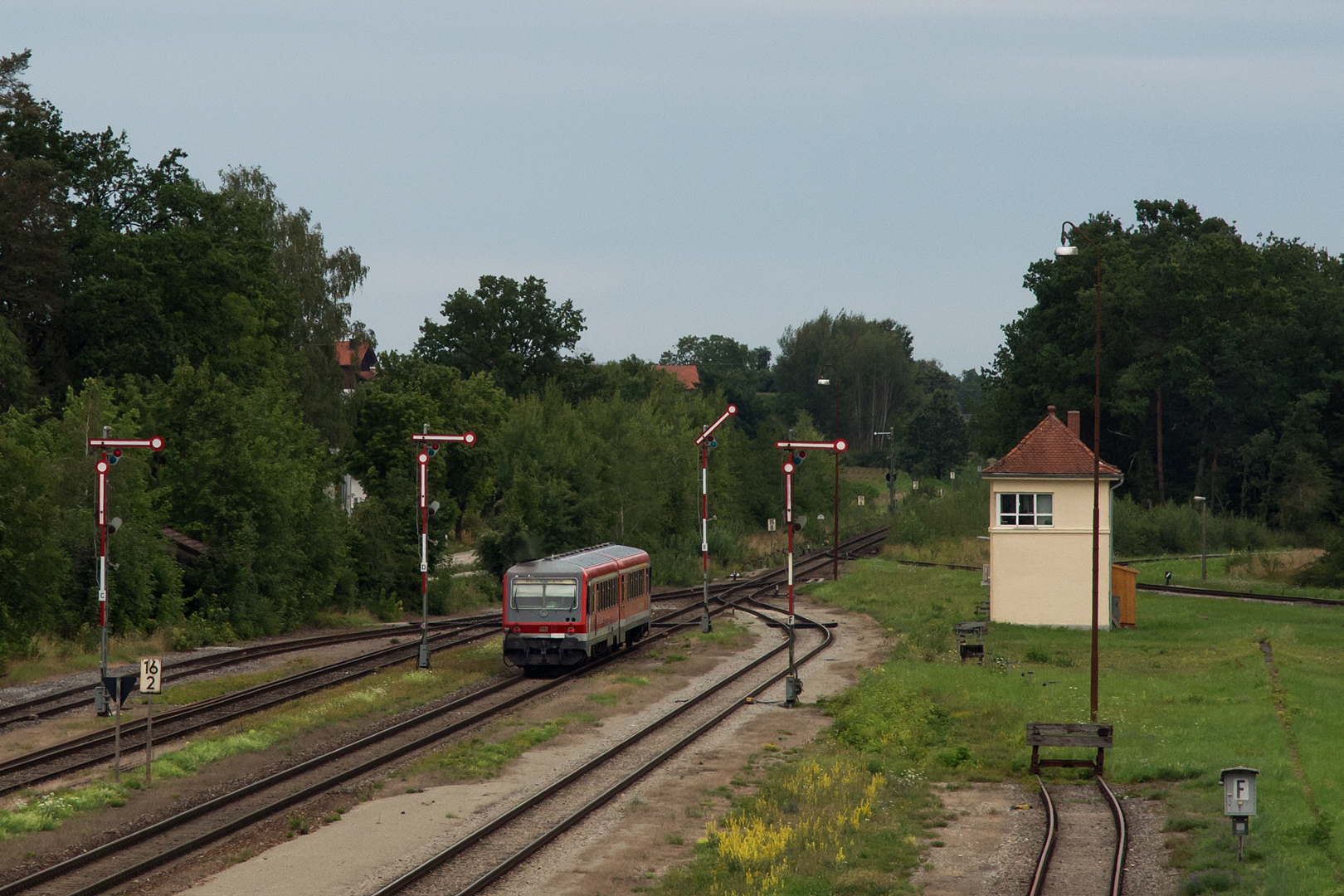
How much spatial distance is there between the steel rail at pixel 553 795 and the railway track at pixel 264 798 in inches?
57.0

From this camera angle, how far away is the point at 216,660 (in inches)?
1425

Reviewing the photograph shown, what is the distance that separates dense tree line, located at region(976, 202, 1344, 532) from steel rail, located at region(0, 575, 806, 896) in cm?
6673

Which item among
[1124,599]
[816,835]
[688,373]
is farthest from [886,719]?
[688,373]

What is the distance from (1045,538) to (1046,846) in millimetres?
27453

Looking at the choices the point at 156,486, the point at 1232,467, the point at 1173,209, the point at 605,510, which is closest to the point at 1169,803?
the point at 156,486

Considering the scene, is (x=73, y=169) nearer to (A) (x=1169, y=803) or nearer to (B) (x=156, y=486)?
(B) (x=156, y=486)

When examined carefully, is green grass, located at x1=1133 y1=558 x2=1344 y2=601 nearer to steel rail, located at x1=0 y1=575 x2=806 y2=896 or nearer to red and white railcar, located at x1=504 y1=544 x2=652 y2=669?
red and white railcar, located at x1=504 y1=544 x2=652 y2=669

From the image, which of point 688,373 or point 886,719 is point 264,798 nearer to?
point 886,719

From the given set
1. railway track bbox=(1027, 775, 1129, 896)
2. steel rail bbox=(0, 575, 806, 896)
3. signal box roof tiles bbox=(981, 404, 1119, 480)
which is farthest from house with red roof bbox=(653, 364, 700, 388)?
railway track bbox=(1027, 775, 1129, 896)

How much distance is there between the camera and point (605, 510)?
64.4 meters

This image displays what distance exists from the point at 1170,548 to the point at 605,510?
38.2 m

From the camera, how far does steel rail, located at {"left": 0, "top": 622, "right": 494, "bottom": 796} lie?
2223 centimetres

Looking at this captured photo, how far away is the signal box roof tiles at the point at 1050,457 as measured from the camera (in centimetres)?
4312

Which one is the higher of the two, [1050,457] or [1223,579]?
A: [1050,457]
